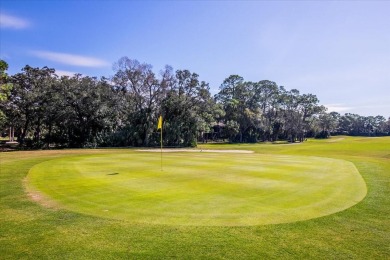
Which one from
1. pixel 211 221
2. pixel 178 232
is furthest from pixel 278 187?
pixel 178 232

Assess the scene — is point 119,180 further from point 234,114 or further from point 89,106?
point 234,114

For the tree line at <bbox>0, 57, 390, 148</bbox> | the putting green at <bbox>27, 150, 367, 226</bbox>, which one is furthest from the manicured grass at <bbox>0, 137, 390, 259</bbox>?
the tree line at <bbox>0, 57, 390, 148</bbox>

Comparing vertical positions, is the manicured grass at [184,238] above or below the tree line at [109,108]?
below

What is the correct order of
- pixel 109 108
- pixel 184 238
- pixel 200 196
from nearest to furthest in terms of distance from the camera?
pixel 184 238 → pixel 200 196 → pixel 109 108

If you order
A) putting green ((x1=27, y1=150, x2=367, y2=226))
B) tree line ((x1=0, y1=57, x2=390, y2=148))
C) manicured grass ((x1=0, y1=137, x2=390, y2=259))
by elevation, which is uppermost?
tree line ((x1=0, y1=57, x2=390, y2=148))

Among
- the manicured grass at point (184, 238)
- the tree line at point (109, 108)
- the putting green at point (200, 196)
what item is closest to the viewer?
the manicured grass at point (184, 238)

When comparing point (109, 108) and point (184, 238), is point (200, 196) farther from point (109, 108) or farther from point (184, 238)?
point (109, 108)

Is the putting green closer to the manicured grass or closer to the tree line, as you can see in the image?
the manicured grass

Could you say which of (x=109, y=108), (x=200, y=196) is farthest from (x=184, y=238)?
(x=109, y=108)

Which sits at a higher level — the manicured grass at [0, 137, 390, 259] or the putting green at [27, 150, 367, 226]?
the putting green at [27, 150, 367, 226]

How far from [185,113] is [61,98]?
24.7m

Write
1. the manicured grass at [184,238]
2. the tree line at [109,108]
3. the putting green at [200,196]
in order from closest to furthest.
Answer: the manicured grass at [184,238] → the putting green at [200,196] → the tree line at [109,108]

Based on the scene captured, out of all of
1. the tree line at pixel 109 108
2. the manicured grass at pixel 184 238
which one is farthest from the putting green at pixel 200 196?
the tree line at pixel 109 108

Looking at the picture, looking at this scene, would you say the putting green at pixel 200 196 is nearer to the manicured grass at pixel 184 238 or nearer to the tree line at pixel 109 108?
the manicured grass at pixel 184 238
